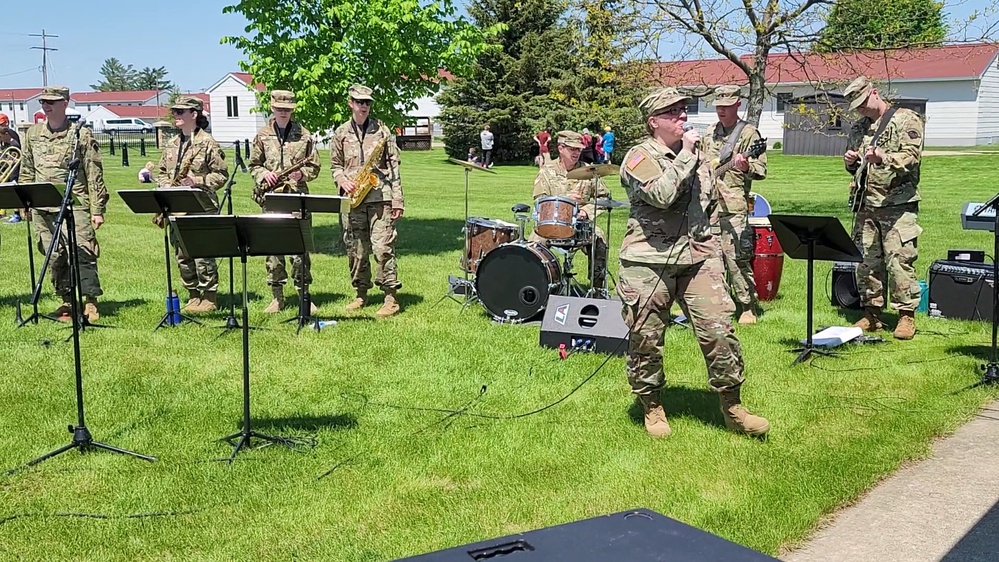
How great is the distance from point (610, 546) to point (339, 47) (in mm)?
11857

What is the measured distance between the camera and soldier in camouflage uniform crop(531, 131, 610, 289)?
1012 centimetres

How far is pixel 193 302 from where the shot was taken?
10320mm

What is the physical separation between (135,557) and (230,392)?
2.72 m

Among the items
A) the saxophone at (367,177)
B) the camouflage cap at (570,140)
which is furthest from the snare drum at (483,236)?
the saxophone at (367,177)

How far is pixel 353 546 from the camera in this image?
4.51 meters

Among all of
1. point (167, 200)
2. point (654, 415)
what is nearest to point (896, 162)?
point (654, 415)

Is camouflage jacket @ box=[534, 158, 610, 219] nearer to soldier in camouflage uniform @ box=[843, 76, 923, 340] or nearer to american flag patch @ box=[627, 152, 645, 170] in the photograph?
soldier in camouflage uniform @ box=[843, 76, 923, 340]

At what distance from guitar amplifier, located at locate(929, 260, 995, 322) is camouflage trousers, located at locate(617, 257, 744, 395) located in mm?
4741

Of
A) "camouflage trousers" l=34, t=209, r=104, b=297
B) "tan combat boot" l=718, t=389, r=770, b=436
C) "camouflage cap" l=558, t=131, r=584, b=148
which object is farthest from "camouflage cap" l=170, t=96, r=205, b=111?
"tan combat boot" l=718, t=389, r=770, b=436

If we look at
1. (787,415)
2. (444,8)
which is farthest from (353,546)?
(444,8)

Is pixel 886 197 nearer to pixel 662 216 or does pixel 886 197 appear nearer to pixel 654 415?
pixel 662 216

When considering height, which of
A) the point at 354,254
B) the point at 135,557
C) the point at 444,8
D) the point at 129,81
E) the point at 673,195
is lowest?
the point at 135,557

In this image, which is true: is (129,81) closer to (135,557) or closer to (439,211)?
(439,211)

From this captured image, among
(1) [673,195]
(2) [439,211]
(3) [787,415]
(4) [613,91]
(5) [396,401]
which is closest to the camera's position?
(1) [673,195]
